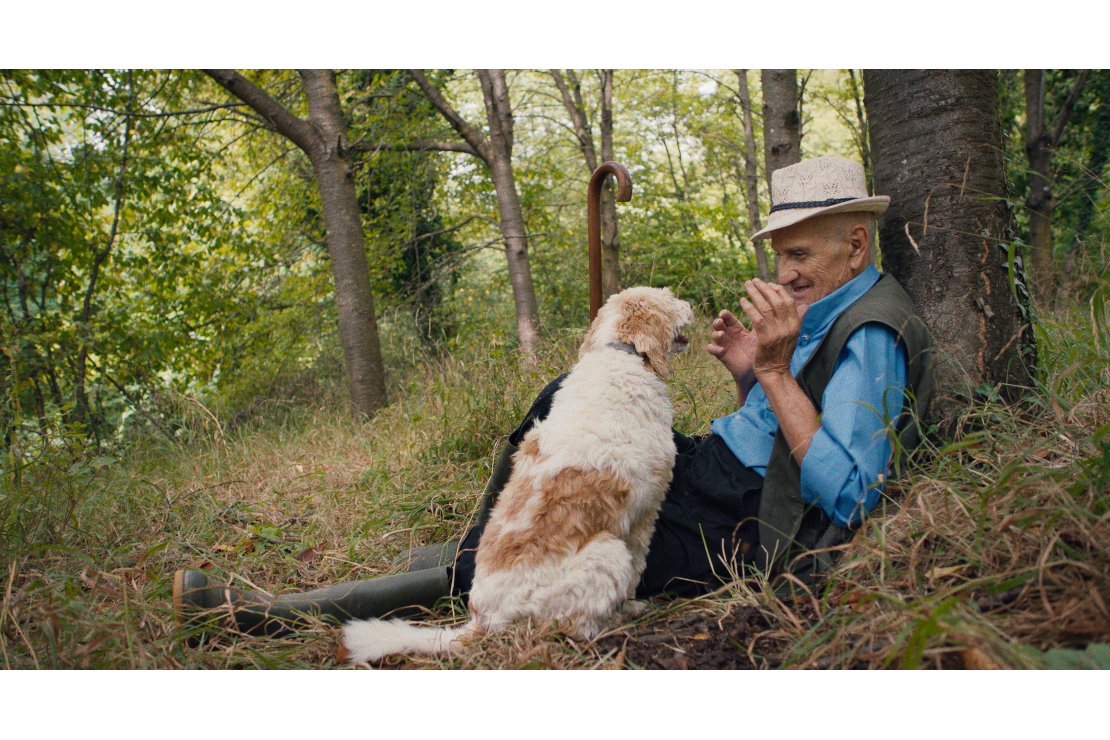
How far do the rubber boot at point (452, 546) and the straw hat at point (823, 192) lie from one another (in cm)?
158

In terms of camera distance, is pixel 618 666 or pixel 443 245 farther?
pixel 443 245

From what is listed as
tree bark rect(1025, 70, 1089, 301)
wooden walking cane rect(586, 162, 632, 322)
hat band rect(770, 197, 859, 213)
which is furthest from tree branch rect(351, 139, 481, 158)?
tree bark rect(1025, 70, 1089, 301)

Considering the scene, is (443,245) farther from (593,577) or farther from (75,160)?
(593,577)

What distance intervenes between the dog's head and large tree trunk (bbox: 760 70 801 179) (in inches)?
92.1

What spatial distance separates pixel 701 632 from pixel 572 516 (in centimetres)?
60

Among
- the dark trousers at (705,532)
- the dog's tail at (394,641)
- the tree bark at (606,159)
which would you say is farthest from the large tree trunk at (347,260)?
the dark trousers at (705,532)

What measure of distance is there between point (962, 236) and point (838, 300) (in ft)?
2.14

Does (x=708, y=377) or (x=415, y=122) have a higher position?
(x=415, y=122)

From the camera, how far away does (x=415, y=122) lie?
8773 millimetres

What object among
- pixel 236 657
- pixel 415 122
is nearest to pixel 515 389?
pixel 236 657

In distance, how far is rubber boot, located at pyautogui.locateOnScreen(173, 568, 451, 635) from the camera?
2.31 meters

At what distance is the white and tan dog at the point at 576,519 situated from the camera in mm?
2086

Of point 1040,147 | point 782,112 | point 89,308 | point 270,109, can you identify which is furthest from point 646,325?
point 1040,147
